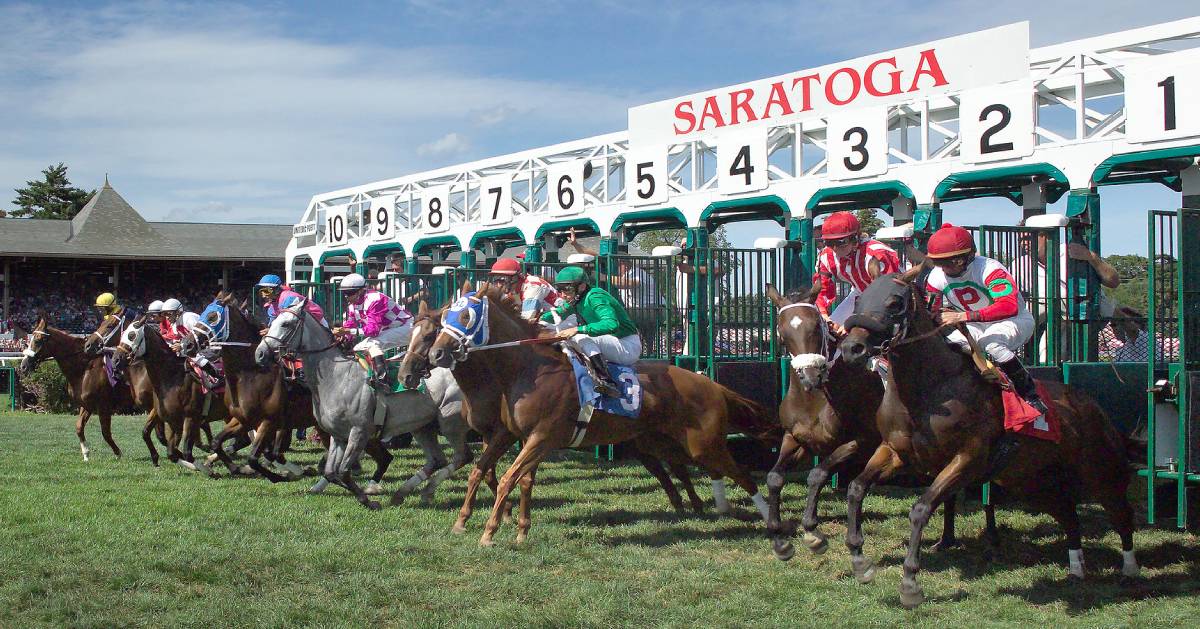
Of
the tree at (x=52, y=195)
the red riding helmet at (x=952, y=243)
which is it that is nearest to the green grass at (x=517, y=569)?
the red riding helmet at (x=952, y=243)

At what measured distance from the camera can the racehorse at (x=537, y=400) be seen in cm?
671

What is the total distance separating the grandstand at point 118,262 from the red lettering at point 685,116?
70.1ft

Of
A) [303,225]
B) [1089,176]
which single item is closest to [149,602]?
[1089,176]

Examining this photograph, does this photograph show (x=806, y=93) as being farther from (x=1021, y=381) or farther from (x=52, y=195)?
(x=52, y=195)

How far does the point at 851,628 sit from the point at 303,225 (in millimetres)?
19062

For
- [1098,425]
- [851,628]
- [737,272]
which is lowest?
[851,628]

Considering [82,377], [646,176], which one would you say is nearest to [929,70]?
[646,176]

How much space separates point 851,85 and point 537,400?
6.42 m

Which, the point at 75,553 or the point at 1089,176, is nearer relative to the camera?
the point at 75,553

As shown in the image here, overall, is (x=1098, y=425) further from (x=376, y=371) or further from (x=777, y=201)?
(x=777, y=201)

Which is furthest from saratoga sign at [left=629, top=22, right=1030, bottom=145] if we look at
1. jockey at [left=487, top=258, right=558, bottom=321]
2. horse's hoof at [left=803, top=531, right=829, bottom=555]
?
horse's hoof at [left=803, top=531, right=829, bottom=555]

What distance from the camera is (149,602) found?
512 centimetres

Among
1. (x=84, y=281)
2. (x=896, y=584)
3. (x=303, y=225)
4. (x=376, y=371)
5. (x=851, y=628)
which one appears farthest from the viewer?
(x=84, y=281)

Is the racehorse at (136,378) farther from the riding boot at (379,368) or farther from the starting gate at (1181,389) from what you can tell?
the starting gate at (1181,389)
